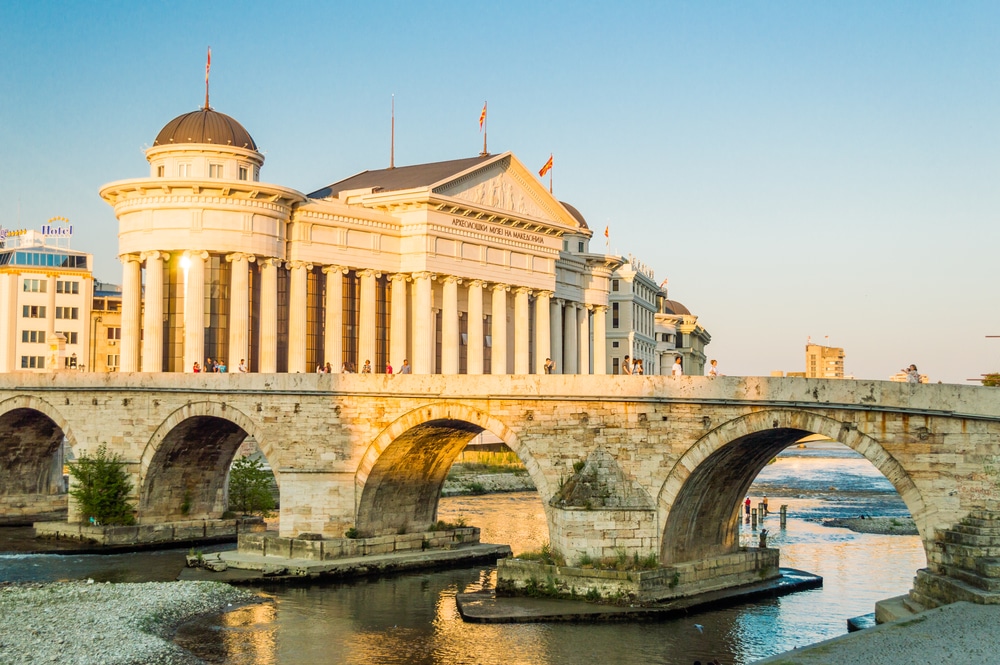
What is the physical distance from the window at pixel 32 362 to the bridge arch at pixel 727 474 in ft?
219

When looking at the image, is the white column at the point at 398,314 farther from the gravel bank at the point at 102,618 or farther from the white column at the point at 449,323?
the gravel bank at the point at 102,618

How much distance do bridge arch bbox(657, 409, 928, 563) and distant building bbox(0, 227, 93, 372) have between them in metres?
64.1

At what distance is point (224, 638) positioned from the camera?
28.1 metres

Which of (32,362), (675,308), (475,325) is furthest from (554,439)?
(675,308)

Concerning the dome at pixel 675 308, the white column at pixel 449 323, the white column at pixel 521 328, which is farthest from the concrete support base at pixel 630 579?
the dome at pixel 675 308

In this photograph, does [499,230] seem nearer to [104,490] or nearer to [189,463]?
[189,463]

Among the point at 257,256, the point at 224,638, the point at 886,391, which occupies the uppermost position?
the point at 257,256

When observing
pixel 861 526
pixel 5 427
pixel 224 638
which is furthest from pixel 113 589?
pixel 861 526

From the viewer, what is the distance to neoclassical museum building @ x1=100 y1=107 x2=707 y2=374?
188 feet

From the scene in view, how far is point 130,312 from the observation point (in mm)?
59250

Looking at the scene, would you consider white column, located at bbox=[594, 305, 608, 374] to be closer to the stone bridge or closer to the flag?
the flag

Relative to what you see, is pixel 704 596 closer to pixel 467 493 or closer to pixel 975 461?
pixel 975 461

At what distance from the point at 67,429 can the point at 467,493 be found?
27.7m

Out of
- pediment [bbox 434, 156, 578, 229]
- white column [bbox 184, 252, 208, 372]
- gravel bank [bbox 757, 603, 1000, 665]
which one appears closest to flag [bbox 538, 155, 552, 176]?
pediment [bbox 434, 156, 578, 229]
